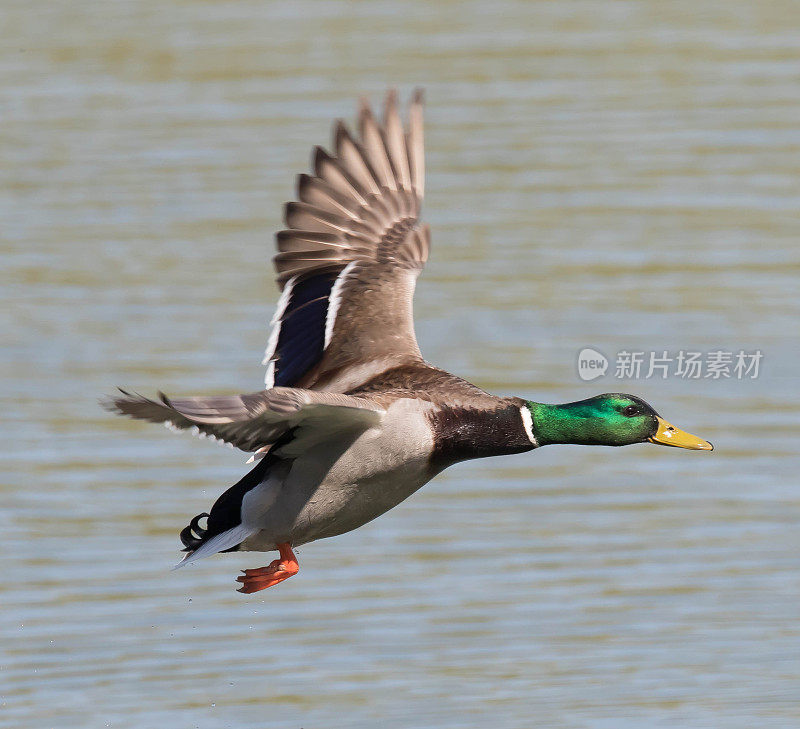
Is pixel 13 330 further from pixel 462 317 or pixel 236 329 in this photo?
pixel 462 317

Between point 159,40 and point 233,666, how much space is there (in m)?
14.9

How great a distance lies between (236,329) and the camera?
1584cm

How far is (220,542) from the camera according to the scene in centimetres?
948

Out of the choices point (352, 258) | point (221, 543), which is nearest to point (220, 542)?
point (221, 543)

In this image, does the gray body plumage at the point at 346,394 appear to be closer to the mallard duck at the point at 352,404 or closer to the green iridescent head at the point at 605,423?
the mallard duck at the point at 352,404

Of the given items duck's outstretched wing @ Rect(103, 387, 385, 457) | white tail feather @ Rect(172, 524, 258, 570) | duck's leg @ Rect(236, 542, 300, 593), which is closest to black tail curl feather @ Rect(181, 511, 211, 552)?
white tail feather @ Rect(172, 524, 258, 570)

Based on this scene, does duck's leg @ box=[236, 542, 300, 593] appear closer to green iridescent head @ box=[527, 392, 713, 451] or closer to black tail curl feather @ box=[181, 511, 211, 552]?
black tail curl feather @ box=[181, 511, 211, 552]

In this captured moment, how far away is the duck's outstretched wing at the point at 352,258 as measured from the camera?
10445 mm

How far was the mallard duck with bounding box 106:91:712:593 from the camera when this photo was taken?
351 inches

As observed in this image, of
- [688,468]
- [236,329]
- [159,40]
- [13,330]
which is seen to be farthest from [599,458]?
[159,40]

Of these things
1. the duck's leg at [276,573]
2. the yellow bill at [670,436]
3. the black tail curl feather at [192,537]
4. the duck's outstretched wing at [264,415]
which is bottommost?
the duck's leg at [276,573]

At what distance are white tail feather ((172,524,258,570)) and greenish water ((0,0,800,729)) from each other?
115 centimetres

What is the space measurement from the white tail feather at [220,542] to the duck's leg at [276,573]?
25cm

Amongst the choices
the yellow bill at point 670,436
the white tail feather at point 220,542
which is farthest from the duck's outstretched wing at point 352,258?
the yellow bill at point 670,436
